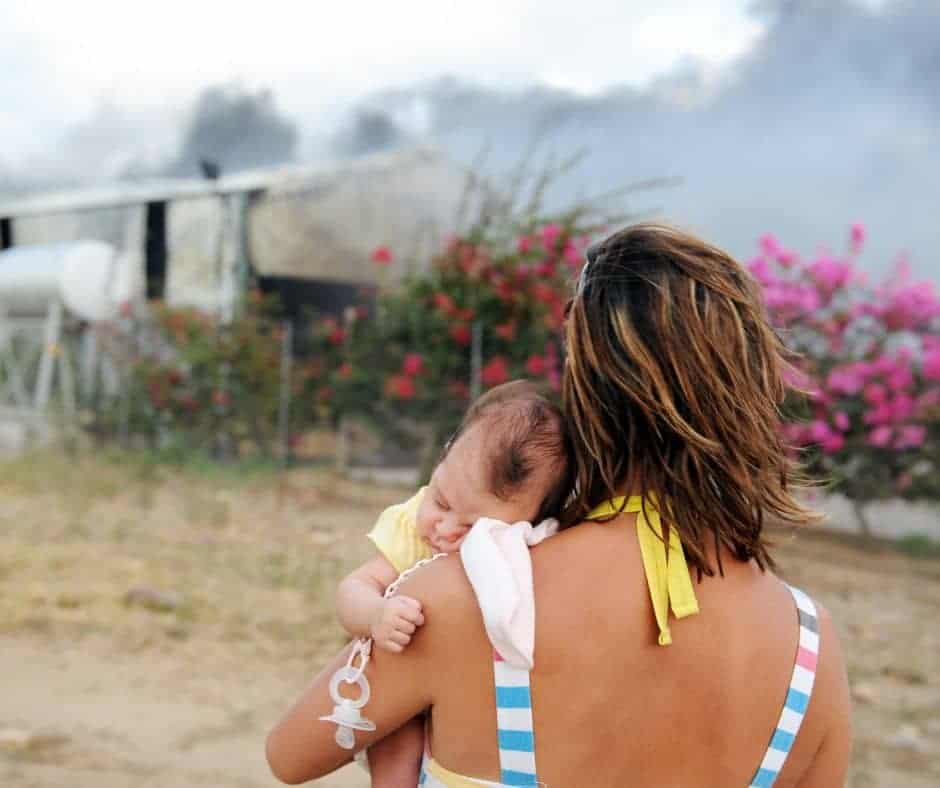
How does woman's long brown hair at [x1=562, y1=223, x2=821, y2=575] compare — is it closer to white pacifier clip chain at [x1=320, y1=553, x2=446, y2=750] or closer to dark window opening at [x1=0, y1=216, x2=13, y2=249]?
white pacifier clip chain at [x1=320, y1=553, x2=446, y2=750]

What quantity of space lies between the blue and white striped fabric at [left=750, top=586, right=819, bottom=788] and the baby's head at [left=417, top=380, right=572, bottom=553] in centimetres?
33

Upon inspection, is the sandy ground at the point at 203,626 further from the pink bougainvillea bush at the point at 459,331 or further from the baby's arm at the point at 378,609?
the baby's arm at the point at 378,609

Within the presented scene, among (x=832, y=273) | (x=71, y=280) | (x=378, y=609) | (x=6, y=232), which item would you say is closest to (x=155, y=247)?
(x=71, y=280)

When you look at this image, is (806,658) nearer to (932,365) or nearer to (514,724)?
(514,724)

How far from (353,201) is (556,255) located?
4511 millimetres

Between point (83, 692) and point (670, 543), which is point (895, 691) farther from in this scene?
point (670, 543)

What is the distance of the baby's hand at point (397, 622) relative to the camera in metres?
1.22

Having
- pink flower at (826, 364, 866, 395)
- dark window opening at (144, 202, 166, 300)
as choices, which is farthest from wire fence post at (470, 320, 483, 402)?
dark window opening at (144, 202, 166, 300)

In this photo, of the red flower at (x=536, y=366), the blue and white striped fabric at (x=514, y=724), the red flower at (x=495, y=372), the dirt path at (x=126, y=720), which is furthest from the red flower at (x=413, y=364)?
the blue and white striped fabric at (x=514, y=724)

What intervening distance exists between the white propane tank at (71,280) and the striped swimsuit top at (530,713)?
10680mm

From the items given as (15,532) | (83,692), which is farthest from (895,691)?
(15,532)

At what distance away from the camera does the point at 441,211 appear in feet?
39.5

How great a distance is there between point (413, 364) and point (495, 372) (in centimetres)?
71

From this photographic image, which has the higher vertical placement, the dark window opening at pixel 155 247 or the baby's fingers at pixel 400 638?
the baby's fingers at pixel 400 638
